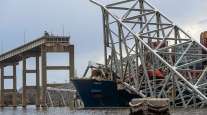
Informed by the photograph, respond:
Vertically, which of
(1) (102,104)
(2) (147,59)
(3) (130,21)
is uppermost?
(3) (130,21)

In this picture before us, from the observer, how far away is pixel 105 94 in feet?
369

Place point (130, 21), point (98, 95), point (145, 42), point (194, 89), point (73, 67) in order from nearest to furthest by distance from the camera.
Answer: point (194, 89) < point (145, 42) < point (130, 21) < point (98, 95) < point (73, 67)

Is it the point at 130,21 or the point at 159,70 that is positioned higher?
the point at 130,21

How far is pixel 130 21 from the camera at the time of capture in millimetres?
103750

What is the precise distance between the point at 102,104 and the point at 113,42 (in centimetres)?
1199

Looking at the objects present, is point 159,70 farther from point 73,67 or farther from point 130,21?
point 73,67

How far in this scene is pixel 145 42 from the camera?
96375 mm

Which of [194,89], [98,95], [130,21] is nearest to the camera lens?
[194,89]

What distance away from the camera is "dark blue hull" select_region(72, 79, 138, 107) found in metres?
112

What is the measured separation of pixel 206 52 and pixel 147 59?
10.1 m

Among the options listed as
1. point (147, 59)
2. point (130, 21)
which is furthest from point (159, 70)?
point (130, 21)

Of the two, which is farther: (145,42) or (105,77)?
(105,77)

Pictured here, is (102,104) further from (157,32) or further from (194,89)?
(194,89)

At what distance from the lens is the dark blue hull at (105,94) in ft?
366
